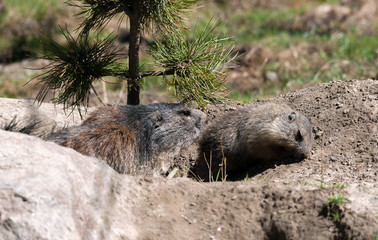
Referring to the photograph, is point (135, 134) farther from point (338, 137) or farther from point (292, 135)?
point (338, 137)

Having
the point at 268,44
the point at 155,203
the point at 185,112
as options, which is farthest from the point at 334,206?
the point at 268,44

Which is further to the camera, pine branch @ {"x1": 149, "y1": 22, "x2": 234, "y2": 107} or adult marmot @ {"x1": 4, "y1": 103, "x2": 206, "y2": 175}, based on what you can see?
pine branch @ {"x1": 149, "y1": 22, "x2": 234, "y2": 107}

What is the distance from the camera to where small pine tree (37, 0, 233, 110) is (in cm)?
426

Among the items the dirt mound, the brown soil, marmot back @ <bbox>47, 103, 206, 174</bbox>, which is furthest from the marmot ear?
the brown soil

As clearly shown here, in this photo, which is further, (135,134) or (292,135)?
(292,135)

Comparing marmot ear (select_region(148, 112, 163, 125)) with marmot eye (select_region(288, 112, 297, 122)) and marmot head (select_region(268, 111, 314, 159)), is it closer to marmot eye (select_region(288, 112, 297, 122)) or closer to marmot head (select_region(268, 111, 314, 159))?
marmot head (select_region(268, 111, 314, 159))

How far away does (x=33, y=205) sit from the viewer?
2682 mm

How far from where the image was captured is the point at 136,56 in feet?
15.1

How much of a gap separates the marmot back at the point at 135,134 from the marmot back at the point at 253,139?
297mm

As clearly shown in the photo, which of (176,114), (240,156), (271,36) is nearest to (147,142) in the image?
(176,114)

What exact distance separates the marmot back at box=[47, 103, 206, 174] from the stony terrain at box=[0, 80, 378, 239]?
2.48ft

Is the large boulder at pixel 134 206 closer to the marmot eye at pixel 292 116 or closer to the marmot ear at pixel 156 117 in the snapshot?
the marmot ear at pixel 156 117

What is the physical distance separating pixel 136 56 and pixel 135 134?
0.80 m

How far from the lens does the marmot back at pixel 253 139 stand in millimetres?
4652
